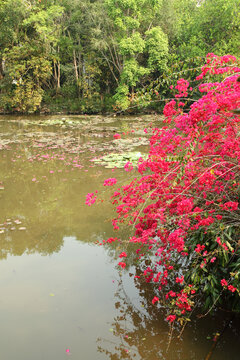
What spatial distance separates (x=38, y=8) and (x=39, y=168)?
14413 mm

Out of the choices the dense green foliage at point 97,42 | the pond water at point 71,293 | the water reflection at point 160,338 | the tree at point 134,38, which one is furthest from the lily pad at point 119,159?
the tree at point 134,38

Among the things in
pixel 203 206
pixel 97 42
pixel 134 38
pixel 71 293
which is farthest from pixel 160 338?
pixel 97 42

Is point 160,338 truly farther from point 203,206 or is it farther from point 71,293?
point 203,206

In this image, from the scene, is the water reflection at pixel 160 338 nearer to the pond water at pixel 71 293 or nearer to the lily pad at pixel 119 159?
the pond water at pixel 71 293

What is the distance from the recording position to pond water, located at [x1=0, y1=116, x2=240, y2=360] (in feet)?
9.10

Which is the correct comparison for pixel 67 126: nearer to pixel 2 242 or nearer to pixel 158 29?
pixel 158 29

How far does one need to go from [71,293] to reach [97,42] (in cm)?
1798

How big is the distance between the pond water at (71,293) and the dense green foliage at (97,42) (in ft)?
40.3

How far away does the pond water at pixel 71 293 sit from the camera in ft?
9.10

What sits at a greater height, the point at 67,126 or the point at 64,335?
the point at 67,126

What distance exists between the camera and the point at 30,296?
11.3 feet

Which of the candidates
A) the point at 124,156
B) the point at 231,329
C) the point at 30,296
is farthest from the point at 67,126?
the point at 231,329

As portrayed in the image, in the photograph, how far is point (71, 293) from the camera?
11.5 feet

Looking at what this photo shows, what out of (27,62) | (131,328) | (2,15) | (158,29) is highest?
(2,15)
